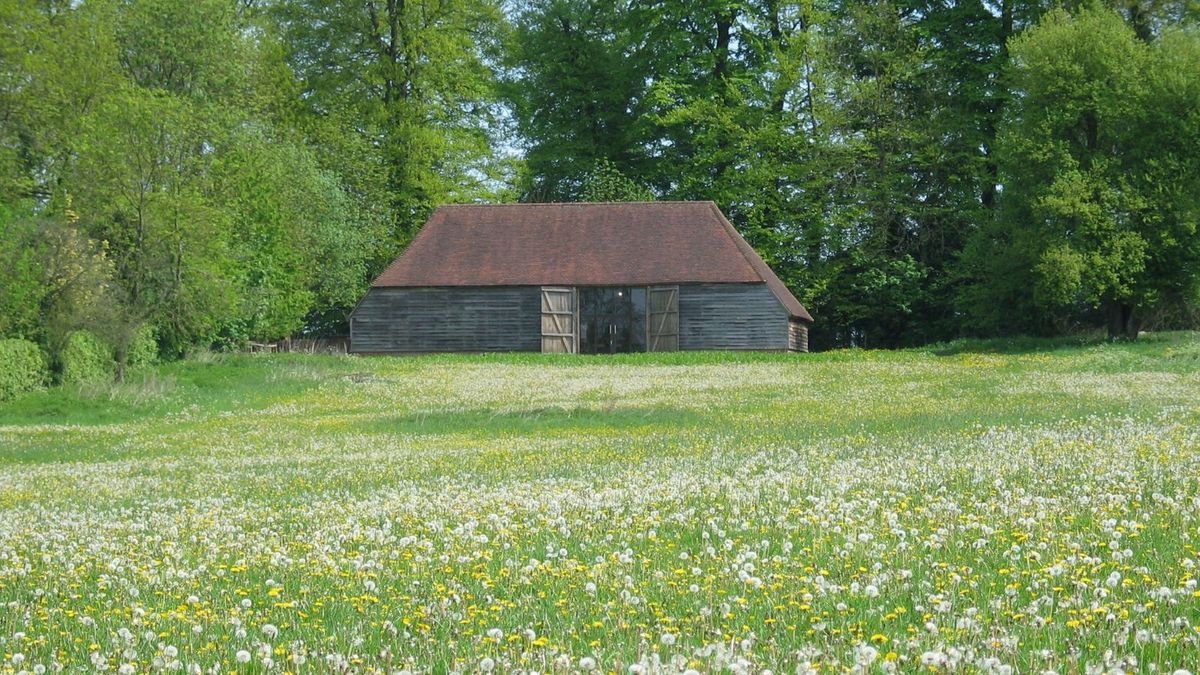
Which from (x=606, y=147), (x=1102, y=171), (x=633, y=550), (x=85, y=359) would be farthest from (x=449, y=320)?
(x=633, y=550)

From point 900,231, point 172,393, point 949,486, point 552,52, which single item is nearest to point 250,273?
point 172,393

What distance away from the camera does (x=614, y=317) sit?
61625 millimetres

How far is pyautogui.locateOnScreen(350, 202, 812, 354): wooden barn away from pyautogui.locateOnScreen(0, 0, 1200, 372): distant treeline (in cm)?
497

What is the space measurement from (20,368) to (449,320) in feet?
91.9

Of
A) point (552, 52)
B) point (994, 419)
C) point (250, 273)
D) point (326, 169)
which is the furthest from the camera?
point (552, 52)

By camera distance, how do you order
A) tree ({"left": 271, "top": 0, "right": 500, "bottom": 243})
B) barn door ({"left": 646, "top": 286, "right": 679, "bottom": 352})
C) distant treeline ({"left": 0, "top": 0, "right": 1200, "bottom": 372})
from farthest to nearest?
tree ({"left": 271, "top": 0, "right": 500, "bottom": 243}) → barn door ({"left": 646, "top": 286, "right": 679, "bottom": 352}) → distant treeline ({"left": 0, "top": 0, "right": 1200, "bottom": 372})

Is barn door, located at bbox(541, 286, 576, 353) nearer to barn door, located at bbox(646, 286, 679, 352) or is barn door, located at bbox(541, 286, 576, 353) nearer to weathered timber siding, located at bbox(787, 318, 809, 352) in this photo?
barn door, located at bbox(646, 286, 679, 352)

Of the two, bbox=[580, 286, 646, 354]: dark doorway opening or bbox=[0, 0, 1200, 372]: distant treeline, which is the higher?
bbox=[0, 0, 1200, 372]: distant treeline

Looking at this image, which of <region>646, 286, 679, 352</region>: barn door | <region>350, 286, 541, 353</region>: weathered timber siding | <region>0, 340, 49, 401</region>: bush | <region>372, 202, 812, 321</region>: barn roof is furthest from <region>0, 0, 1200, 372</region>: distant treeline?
<region>646, 286, 679, 352</region>: barn door

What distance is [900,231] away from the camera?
68750 millimetres

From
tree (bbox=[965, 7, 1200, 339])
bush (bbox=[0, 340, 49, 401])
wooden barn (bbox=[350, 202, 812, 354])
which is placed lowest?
bush (bbox=[0, 340, 49, 401])

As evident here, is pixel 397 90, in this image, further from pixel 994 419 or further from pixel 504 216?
pixel 994 419

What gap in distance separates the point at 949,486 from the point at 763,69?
62.0m

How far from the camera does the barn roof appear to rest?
2404 inches
